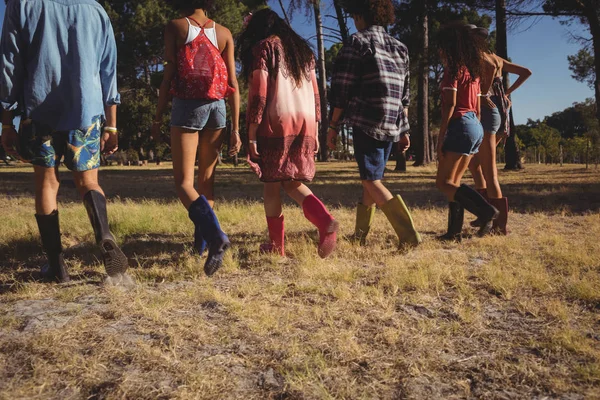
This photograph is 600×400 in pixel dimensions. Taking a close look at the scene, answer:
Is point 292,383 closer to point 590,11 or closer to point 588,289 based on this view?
point 588,289

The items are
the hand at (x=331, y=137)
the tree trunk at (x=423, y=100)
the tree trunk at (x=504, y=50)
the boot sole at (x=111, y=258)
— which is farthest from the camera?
the tree trunk at (x=504, y=50)

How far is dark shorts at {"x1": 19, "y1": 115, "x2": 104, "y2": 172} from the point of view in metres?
2.54

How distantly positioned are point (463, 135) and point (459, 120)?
0.45 ft

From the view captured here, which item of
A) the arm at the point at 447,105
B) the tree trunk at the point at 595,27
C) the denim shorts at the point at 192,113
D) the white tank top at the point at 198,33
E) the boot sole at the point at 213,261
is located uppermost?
the tree trunk at the point at 595,27

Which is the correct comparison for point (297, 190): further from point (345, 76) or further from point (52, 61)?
point (52, 61)

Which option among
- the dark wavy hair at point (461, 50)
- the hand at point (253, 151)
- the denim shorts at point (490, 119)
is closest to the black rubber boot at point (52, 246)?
the hand at point (253, 151)

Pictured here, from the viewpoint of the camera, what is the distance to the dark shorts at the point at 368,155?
3406 millimetres

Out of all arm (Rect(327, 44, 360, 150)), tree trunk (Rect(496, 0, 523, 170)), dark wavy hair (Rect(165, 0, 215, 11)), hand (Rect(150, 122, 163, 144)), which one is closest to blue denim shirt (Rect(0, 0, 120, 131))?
hand (Rect(150, 122, 163, 144))

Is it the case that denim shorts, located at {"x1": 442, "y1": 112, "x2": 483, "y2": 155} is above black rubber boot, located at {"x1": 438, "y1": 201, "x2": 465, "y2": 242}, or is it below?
above

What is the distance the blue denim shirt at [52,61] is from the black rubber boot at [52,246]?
1.93 ft

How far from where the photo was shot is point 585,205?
5.97m

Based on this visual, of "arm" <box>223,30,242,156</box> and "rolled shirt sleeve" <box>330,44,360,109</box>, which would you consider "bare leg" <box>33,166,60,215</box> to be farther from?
"rolled shirt sleeve" <box>330,44,360,109</box>

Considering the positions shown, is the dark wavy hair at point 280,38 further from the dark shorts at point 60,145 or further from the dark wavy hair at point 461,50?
the dark wavy hair at point 461,50

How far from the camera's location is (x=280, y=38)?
319cm
